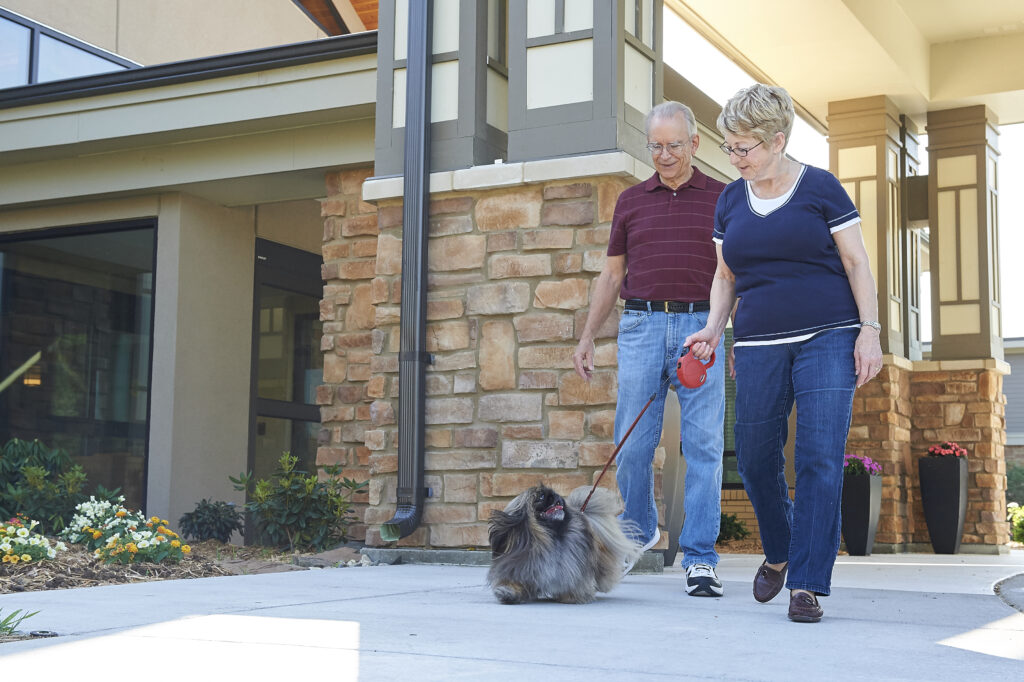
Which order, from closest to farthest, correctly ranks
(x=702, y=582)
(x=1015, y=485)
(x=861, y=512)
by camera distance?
(x=702, y=582) → (x=861, y=512) → (x=1015, y=485)

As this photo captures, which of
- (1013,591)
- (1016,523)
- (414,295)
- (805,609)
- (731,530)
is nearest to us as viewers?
(805,609)

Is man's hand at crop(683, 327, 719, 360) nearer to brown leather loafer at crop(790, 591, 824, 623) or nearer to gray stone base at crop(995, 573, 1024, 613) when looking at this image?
brown leather loafer at crop(790, 591, 824, 623)

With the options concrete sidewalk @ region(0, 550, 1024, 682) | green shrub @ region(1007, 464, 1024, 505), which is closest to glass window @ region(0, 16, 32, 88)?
concrete sidewalk @ region(0, 550, 1024, 682)

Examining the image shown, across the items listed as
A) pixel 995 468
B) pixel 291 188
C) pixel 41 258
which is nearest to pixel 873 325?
pixel 291 188

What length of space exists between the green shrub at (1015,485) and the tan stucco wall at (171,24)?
53.4 feet

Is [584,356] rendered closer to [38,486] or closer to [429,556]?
[429,556]

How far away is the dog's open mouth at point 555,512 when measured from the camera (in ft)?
11.9

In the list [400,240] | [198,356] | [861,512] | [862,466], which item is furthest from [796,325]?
[862,466]

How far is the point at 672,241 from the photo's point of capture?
4.31m

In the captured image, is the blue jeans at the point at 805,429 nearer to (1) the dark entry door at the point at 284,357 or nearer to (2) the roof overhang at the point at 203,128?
(2) the roof overhang at the point at 203,128

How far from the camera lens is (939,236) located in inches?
475

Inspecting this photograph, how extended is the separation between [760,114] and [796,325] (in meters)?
0.65

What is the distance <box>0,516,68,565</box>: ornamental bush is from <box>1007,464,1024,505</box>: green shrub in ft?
69.9

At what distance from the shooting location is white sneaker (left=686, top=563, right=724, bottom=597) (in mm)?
4078
